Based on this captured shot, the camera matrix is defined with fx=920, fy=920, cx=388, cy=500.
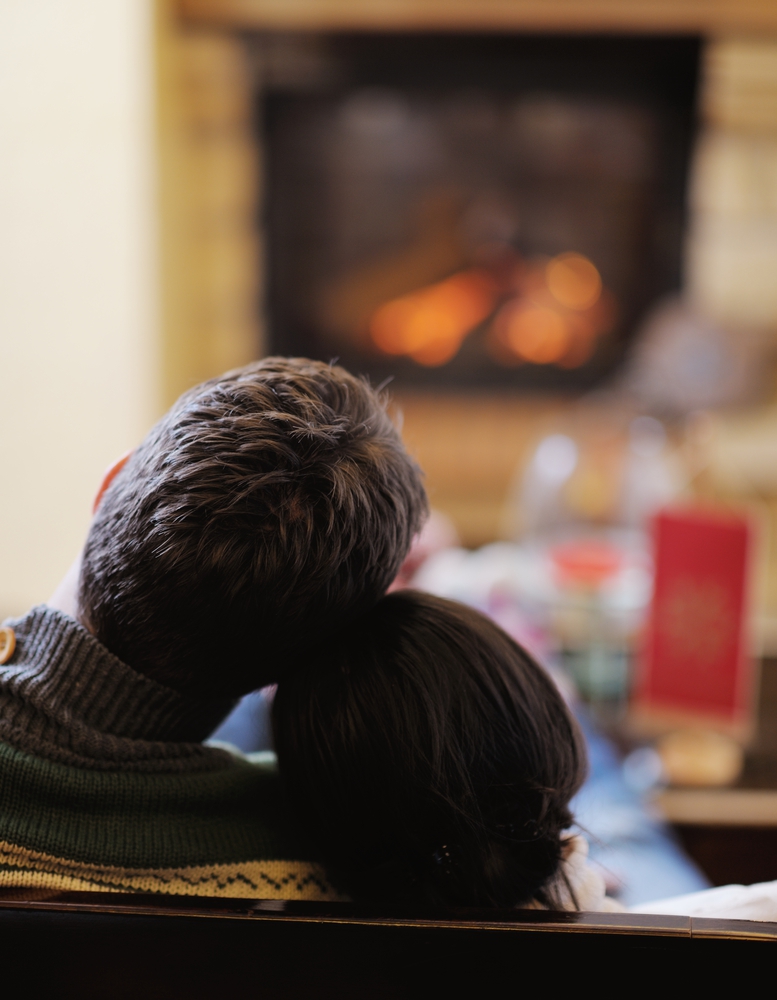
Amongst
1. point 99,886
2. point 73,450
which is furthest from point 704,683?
point 73,450

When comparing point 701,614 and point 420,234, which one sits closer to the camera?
point 701,614

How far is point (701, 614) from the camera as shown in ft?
3.10

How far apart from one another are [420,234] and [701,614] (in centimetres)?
176

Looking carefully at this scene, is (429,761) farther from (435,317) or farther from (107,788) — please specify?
(435,317)

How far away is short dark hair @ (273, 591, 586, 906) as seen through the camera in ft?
1.60

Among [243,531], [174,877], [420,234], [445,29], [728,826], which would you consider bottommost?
[728,826]

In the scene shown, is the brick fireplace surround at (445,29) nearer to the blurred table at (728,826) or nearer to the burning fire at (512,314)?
the burning fire at (512,314)

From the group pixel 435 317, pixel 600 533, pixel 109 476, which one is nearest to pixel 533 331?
pixel 435 317

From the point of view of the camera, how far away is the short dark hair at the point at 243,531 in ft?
1.52

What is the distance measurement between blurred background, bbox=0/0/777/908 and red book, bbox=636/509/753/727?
689mm

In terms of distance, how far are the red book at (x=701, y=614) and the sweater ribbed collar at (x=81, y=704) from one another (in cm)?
60

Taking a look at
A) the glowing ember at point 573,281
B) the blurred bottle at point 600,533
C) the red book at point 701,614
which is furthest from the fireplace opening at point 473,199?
the red book at point 701,614

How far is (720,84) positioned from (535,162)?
1.54ft

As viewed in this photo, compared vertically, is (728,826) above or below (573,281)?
below
